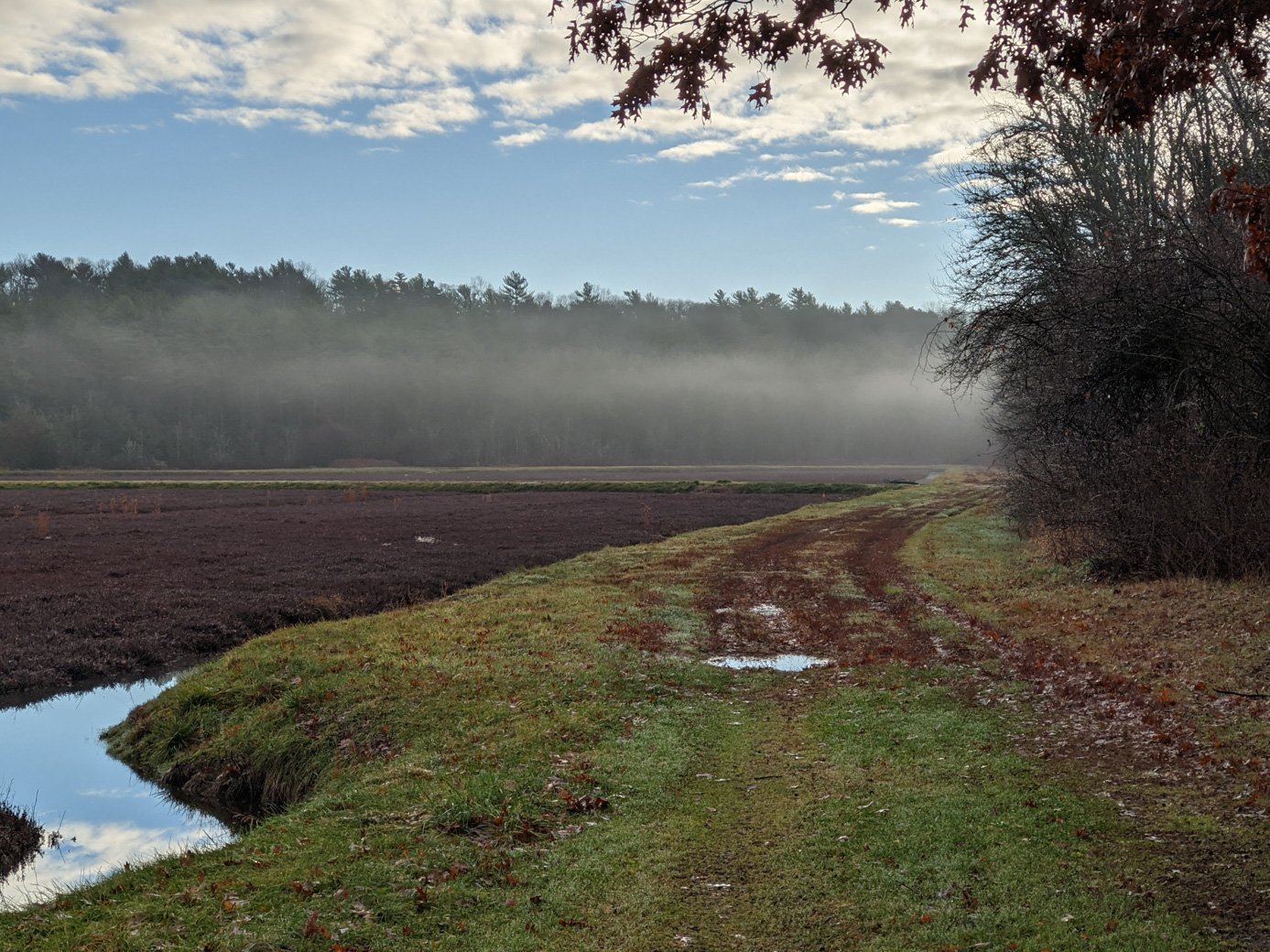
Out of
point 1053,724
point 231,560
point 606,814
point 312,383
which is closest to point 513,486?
point 231,560

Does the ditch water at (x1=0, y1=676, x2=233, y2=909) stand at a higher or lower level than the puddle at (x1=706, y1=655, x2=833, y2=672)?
lower

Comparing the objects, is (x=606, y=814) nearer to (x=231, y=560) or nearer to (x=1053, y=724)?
(x=1053, y=724)

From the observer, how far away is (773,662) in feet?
53.9

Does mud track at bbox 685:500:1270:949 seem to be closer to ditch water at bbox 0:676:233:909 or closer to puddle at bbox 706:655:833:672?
puddle at bbox 706:655:833:672

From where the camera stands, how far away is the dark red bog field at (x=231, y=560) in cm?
2139

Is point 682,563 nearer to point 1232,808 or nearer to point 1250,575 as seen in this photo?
point 1250,575

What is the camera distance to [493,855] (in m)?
8.33

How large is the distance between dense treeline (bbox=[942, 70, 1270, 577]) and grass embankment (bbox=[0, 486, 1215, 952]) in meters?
6.41

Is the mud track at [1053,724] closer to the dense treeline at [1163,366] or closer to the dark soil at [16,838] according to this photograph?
the dense treeline at [1163,366]

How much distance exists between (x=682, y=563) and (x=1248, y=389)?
17.9 m

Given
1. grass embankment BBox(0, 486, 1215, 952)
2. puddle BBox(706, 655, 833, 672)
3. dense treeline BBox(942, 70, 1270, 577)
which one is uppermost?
dense treeline BBox(942, 70, 1270, 577)

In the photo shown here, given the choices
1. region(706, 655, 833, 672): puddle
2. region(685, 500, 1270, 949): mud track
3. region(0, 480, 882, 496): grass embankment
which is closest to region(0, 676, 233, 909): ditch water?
region(685, 500, 1270, 949): mud track

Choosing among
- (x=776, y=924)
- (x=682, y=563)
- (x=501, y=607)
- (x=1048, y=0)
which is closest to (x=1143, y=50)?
(x=1048, y=0)

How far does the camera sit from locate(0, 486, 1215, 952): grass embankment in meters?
6.91
